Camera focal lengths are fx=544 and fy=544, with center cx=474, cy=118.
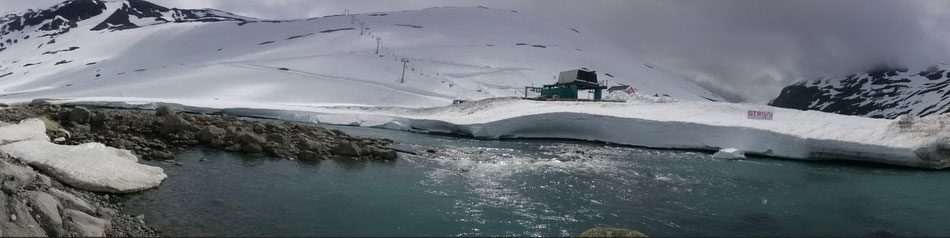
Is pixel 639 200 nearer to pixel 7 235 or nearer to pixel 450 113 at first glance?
pixel 7 235

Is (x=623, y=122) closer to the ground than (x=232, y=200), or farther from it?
farther from it

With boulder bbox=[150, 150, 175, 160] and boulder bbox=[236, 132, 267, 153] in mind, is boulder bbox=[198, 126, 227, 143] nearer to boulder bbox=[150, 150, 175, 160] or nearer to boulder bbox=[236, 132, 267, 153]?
boulder bbox=[236, 132, 267, 153]

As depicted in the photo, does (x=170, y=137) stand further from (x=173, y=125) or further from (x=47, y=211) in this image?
(x=47, y=211)

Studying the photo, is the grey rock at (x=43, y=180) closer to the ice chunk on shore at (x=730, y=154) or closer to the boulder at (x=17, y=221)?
the boulder at (x=17, y=221)

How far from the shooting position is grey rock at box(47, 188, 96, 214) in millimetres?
9984

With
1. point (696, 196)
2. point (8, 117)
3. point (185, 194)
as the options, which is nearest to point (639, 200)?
point (696, 196)

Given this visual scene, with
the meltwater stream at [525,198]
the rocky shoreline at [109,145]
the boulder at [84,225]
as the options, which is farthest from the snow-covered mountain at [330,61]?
the boulder at [84,225]

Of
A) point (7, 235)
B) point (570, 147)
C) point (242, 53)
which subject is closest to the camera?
point (7, 235)

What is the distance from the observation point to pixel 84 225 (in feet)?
30.4

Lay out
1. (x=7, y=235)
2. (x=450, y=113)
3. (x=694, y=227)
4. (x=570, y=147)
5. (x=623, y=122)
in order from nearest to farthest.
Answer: (x=7, y=235)
(x=694, y=227)
(x=570, y=147)
(x=623, y=122)
(x=450, y=113)

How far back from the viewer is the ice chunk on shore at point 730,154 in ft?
89.2

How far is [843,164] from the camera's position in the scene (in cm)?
2653

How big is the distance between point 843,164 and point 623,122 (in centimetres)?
1139

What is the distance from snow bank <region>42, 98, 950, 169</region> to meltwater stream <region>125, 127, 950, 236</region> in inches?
69.9
